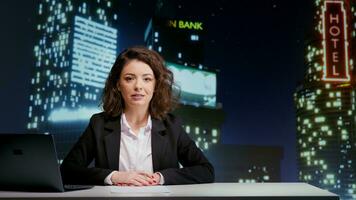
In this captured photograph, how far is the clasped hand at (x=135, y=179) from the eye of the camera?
1614mm

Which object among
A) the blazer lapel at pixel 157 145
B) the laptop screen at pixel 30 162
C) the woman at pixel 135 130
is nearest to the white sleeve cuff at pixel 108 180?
the woman at pixel 135 130

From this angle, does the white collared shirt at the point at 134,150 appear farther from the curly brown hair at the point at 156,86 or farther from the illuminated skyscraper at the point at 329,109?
the illuminated skyscraper at the point at 329,109

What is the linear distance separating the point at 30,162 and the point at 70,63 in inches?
920

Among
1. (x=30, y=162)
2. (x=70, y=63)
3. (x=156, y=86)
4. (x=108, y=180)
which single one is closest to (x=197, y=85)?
(x=70, y=63)

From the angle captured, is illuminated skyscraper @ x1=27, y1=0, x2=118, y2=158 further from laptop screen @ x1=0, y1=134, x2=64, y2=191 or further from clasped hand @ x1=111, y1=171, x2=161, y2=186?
laptop screen @ x1=0, y1=134, x2=64, y2=191

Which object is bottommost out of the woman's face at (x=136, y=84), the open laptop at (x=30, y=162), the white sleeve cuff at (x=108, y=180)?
the white sleeve cuff at (x=108, y=180)

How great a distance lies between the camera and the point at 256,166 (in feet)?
57.9

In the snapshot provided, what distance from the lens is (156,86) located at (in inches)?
79.4

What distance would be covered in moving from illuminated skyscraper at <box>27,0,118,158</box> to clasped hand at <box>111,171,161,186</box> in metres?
20.6

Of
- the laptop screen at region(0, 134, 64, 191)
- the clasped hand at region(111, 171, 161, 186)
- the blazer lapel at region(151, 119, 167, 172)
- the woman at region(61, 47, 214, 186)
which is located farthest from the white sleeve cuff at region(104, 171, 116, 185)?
the laptop screen at region(0, 134, 64, 191)

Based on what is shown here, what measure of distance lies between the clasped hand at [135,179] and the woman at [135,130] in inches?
5.3

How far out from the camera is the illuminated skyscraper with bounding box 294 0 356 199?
384 inches

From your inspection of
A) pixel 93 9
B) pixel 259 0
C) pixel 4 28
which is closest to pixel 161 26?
pixel 93 9

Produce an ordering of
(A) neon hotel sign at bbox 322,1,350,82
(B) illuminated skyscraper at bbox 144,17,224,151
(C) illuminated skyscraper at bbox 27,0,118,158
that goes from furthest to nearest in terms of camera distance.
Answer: (C) illuminated skyscraper at bbox 27,0,118,158 → (B) illuminated skyscraper at bbox 144,17,224,151 → (A) neon hotel sign at bbox 322,1,350,82
